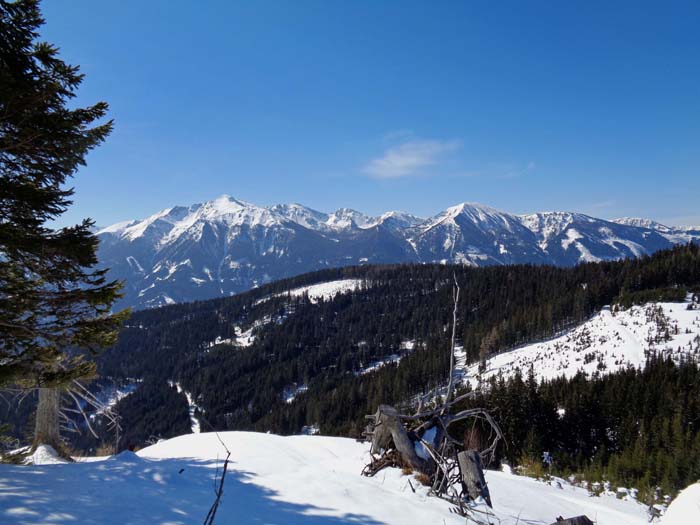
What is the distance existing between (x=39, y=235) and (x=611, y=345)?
8468cm

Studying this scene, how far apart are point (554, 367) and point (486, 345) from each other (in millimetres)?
25455

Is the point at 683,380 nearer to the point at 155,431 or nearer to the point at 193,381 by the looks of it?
the point at 155,431

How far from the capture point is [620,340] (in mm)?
69562

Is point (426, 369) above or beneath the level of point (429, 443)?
beneath

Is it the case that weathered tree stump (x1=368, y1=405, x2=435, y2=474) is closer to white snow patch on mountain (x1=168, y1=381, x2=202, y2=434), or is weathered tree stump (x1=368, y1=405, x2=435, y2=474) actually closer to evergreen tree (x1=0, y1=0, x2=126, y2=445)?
evergreen tree (x1=0, y1=0, x2=126, y2=445)

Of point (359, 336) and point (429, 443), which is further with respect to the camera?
point (359, 336)

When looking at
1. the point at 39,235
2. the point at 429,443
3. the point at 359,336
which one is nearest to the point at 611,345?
the point at 429,443

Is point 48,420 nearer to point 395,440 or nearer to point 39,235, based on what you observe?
point 39,235

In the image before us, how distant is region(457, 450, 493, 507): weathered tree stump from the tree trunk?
7.93m

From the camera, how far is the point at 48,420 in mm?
7695

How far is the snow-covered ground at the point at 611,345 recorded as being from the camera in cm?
6191

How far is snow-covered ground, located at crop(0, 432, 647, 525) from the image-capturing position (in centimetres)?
310

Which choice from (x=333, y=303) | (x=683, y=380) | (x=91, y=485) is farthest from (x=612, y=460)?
(x=333, y=303)

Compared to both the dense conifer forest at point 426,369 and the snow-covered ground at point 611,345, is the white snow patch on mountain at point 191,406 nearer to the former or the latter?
the dense conifer forest at point 426,369
